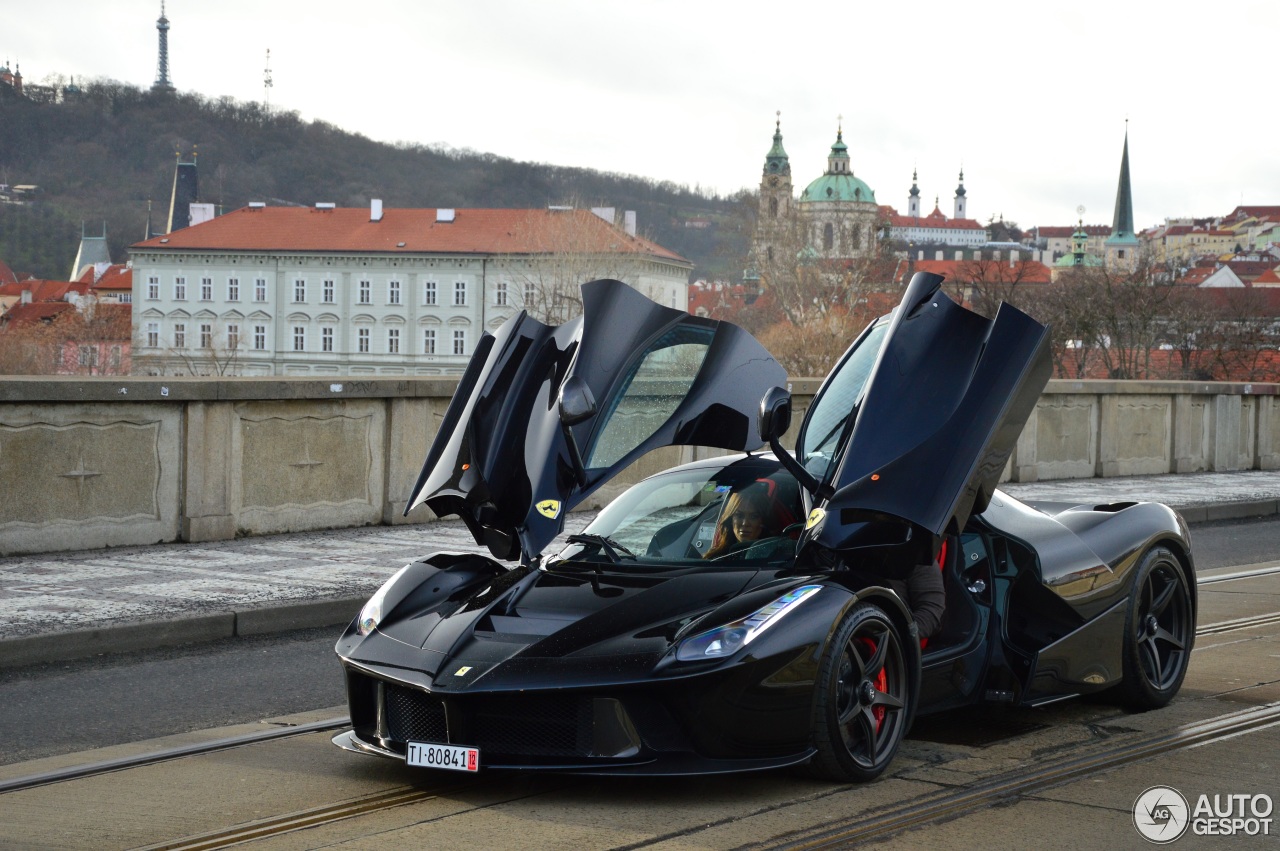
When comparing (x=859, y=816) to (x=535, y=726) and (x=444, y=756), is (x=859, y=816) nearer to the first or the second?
(x=535, y=726)

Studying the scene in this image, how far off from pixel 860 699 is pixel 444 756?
1.44 meters

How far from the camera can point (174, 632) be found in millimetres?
8594

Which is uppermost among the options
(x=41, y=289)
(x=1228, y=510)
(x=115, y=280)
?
(x=115, y=280)

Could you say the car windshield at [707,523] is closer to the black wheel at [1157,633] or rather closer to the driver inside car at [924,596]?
the driver inside car at [924,596]

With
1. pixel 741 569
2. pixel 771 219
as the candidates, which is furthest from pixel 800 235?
pixel 741 569

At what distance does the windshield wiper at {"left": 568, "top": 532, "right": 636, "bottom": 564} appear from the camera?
558cm

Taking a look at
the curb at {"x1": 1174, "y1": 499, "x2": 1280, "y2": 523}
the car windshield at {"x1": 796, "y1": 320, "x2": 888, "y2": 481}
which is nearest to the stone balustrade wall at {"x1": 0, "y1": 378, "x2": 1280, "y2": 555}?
the curb at {"x1": 1174, "y1": 499, "x2": 1280, "y2": 523}

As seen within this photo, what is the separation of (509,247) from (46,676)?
111329mm

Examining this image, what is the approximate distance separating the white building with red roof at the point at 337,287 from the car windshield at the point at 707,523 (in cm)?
10731

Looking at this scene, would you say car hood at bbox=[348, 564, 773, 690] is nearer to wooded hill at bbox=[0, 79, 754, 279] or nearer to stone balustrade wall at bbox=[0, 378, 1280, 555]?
stone balustrade wall at bbox=[0, 378, 1280, 555]

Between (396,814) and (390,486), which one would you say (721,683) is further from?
(390,486)

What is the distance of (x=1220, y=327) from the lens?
7138cm

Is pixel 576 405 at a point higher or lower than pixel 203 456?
higher

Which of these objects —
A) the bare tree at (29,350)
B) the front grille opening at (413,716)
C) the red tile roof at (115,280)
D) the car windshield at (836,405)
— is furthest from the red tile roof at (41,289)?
the front grille opening at (413,716)
